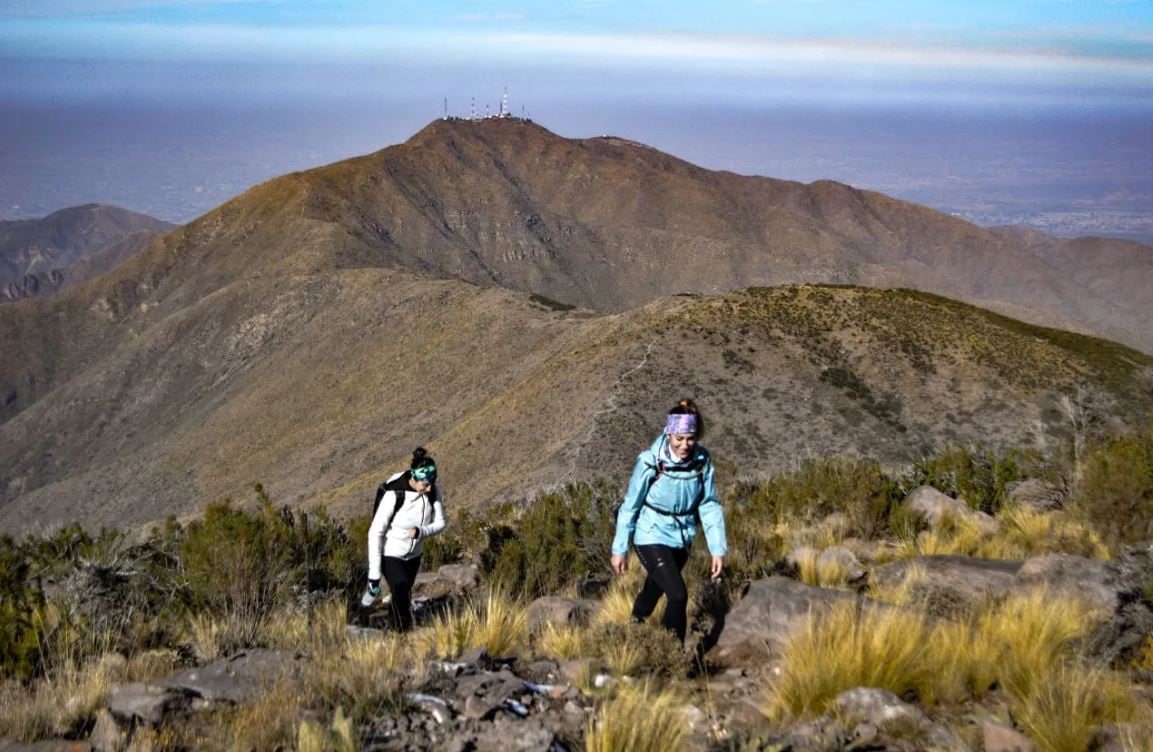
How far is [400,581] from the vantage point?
287 inches

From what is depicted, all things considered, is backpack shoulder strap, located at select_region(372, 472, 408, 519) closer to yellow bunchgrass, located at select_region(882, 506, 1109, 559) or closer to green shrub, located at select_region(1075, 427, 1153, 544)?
yellow bunchgrass, located at select_region(882, 506, 1109, 559)

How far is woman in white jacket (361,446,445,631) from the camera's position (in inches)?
286

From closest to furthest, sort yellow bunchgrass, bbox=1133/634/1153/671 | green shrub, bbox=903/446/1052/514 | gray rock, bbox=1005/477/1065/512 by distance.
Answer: yellow bunchgrass, bbox=1133/634/1153/671 → gray rock, bbox=1005/477/1065/512 → green shrub, bbox=903/446/1052/514

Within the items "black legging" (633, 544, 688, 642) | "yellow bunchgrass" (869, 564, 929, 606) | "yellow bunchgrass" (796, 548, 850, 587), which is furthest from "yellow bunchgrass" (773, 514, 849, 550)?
"black legging" (633, 544, 688, 642)

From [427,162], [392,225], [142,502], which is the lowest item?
[142,502]

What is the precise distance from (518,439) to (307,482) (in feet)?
46.3

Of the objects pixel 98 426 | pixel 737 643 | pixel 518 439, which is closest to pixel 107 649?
pixel 737 643

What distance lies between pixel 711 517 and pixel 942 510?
20.7 ft

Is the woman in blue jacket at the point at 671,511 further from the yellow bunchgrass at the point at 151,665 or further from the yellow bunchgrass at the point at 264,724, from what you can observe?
the yellow bunchgrass at the point at 151,665

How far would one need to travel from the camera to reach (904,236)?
19900cm

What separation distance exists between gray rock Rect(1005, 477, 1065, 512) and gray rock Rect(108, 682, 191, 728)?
10345 millimetres

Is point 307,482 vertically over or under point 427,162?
under

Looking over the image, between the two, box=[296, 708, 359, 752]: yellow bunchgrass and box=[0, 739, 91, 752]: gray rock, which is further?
box=[0, 739, 91, 752]: gray rock

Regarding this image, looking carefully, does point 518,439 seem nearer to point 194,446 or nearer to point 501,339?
point 501,339
